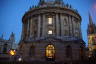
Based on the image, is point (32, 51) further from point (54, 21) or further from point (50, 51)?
point (54, 21)

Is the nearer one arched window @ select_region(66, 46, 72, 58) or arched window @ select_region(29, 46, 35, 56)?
arched window @ select_region(66, 46, 72, 58)

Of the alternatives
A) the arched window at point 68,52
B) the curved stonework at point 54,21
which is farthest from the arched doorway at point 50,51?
the curved stonework at point 54,21

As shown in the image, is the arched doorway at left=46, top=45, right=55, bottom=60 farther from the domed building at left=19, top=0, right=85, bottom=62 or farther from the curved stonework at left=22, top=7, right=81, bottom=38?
the curved stonework at left=22, top=7, right=81, bottom=38

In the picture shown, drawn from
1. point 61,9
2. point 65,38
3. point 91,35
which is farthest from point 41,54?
point 91,35

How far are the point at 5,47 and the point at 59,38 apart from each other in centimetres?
3258

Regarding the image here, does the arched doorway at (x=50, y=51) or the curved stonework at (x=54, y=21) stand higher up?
the curved stonework at (x=54, y=21)


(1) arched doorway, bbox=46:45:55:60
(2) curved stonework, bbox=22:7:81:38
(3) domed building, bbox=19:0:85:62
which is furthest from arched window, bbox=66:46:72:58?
(2) curved stonework, bbox=22:7:81:38

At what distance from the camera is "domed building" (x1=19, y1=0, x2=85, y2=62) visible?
138 ft

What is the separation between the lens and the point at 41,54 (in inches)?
1636

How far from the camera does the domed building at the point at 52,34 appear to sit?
42000mm

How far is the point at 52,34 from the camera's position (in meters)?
46.1

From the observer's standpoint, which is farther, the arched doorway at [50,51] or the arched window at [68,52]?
the arched doorway at [50,51]

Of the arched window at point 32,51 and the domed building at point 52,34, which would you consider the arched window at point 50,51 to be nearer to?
the domed building at point 52,34

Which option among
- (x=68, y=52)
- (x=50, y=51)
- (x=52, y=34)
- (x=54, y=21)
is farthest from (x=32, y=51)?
(x=54, y=21)
